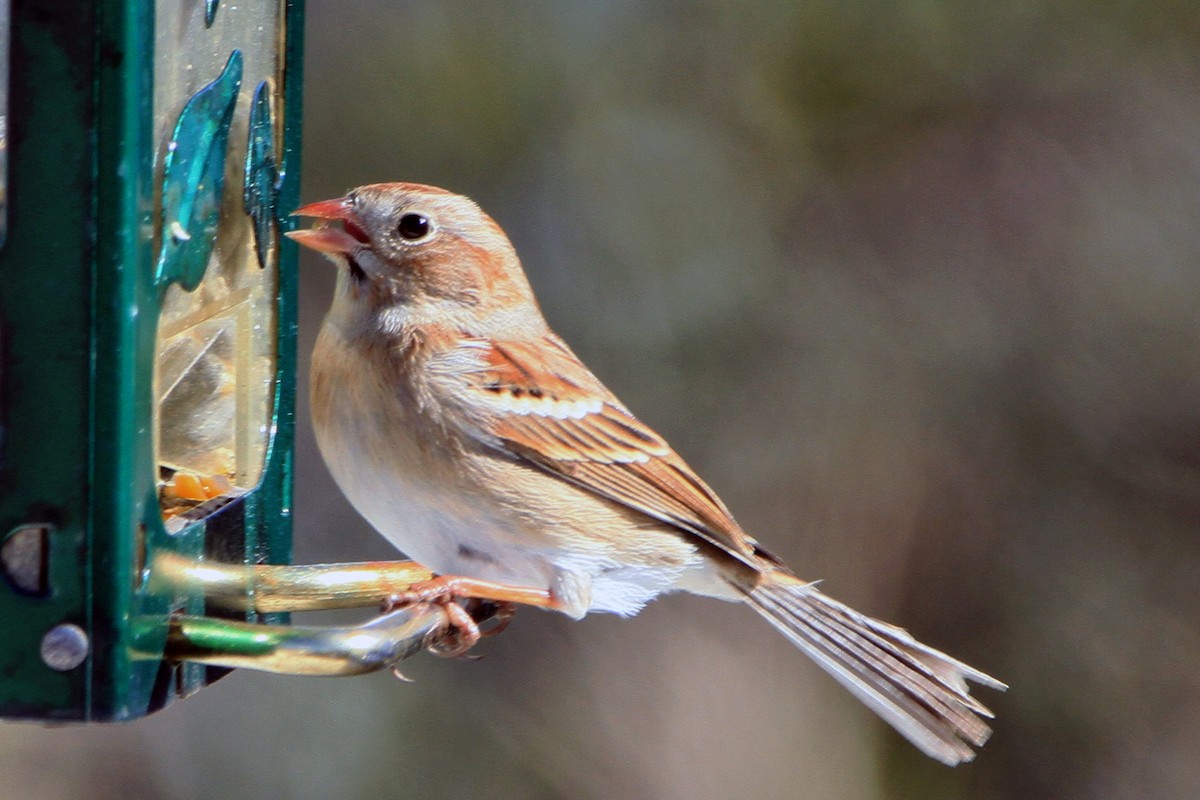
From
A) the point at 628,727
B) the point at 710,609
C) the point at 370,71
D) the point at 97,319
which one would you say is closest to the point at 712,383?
the point at 710,609

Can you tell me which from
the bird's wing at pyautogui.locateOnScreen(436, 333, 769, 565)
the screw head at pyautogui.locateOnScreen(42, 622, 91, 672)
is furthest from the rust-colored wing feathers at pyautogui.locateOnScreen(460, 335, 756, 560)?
the screw head at pyautogui.locateOnScreen(42, 622, 91, 672)

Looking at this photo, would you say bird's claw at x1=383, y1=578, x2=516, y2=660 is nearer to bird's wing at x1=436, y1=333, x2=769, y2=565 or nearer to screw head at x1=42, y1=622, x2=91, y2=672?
bird's wing at x1=436, y1=333, x2=769, y2=565

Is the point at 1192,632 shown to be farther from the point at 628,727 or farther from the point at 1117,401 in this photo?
the point at 628,727

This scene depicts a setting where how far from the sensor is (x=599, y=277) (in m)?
5.94

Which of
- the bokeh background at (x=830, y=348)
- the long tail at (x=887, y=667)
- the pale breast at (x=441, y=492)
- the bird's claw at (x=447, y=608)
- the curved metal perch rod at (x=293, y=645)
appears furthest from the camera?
the bokeh background at (x=830, y=348)

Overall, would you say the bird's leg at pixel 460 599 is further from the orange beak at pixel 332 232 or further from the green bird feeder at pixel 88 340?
the orange beak at pixel 332 232

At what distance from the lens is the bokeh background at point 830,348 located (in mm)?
5574

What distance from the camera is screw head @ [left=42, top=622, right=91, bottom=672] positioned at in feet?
6.84

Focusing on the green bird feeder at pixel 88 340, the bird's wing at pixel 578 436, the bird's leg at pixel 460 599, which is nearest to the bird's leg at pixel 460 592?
the bird's leg at pixel 460 599

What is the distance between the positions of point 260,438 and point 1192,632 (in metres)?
4.01

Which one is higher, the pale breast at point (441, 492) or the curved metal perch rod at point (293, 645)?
the pale breast at point (441, 492)

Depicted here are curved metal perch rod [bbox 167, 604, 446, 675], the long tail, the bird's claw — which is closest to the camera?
curved metal perch rod [bbox 167, 604, 446, 675]

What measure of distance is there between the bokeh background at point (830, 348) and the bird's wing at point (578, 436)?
2263 millimetres

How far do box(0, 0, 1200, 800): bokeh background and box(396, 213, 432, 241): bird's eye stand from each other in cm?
256
